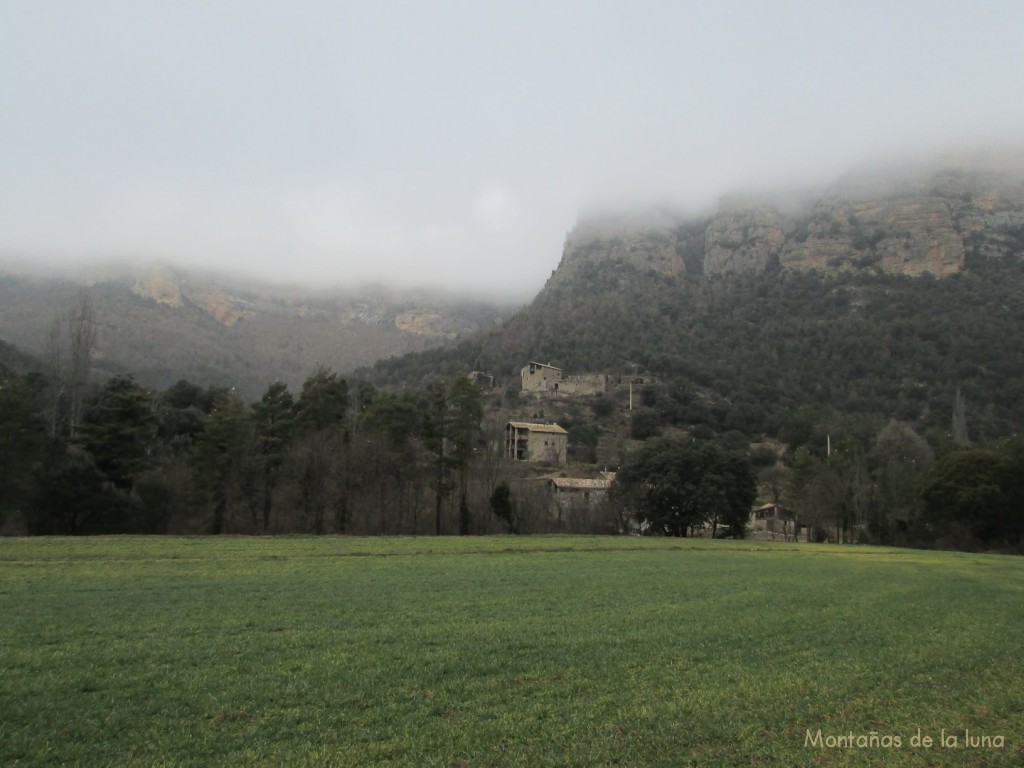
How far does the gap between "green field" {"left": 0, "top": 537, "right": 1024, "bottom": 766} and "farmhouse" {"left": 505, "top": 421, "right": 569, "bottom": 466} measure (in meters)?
82.4

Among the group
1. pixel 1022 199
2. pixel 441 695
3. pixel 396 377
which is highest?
pixel 1022 199

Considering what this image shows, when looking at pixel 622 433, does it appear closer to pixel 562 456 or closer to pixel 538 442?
pixel 562 456

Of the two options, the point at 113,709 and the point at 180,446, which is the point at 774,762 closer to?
the point at 113,709

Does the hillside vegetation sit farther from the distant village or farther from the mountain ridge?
the mountain ridge

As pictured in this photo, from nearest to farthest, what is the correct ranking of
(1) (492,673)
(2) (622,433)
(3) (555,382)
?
(1) (492,673) → (2) (622,433) → (3) (555,382)

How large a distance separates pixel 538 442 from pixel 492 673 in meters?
95.9

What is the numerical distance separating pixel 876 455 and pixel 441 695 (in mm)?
97883

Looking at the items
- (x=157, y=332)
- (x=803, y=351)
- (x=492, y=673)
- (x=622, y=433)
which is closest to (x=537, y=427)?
(x=622, y=433)

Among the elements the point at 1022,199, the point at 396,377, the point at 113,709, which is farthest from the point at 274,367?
the point at 1022,199

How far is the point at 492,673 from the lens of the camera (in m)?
10.3

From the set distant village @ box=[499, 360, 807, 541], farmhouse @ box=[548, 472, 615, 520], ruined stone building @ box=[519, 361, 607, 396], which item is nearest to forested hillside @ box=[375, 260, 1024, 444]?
ruined stone building @ box=[519, 361, 607, 396]

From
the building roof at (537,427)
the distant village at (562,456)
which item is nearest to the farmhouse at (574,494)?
the distant village at (562,456)

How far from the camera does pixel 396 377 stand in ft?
480

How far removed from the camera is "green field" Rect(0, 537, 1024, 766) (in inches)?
291
